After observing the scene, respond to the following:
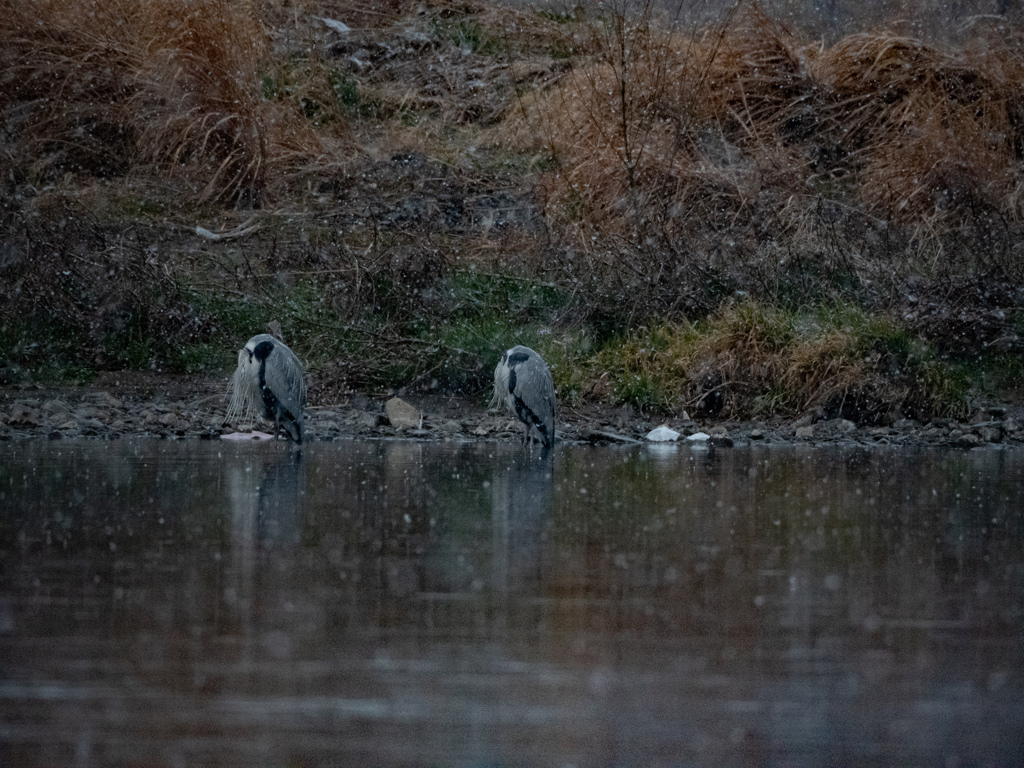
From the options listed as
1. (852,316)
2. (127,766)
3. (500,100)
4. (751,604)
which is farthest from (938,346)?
(127,766)

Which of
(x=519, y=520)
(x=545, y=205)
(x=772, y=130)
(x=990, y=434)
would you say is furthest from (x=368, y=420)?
(x=772, y=130)

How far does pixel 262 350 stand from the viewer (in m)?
11.3

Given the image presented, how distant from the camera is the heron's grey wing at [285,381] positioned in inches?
437

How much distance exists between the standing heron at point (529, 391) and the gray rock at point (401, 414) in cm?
95

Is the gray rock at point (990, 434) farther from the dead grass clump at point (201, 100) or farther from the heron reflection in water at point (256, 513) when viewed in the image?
the dead grass clump at point (201, 100)

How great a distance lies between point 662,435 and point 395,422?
2.09 m

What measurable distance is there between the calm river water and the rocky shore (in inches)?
117

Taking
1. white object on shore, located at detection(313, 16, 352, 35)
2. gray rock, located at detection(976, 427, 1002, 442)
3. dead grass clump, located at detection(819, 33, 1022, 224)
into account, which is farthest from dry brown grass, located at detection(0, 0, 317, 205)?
gray rock, located at detection(976, 427, 1002, 442)

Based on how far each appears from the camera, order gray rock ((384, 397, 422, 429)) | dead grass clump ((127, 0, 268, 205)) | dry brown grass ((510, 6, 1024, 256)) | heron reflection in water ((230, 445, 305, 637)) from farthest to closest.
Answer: dead grass clump ((127, 0, 268, 205)) < dry brown grass ((510, 6, 1024, 256)) < gray rock ((384, 397, 422, 429)) < heron reflection in water ((230, 445, 305, 637))

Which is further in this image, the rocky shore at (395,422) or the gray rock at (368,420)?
the gray rock at (368,420)

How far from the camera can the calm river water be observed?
3.59m

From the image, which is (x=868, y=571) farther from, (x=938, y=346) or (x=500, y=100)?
(x=500, y=100)

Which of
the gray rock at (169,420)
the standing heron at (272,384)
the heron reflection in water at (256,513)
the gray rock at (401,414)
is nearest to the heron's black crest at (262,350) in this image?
the standing heron at (272,384)

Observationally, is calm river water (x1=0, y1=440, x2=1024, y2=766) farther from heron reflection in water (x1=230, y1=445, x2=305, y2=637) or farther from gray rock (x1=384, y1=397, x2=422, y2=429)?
gray rock (x1=384, y1=397, x2=422, y2=429)
